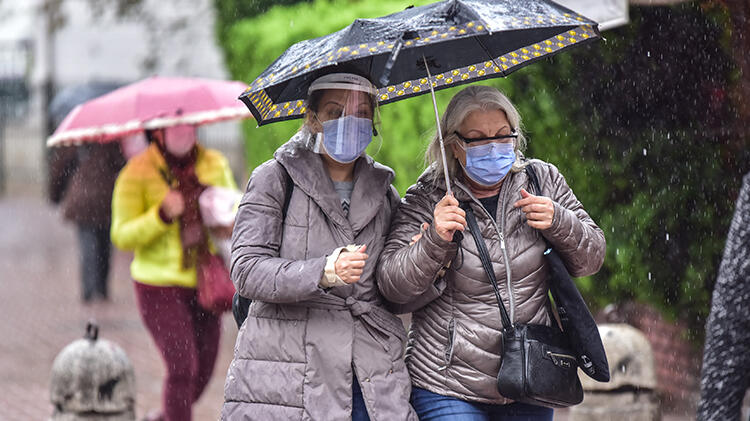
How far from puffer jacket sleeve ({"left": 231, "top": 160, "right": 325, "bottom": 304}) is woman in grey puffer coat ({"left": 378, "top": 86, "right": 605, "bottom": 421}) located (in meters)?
0.31

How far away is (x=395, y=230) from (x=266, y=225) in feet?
1.51

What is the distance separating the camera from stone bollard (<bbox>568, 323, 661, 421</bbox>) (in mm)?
5531

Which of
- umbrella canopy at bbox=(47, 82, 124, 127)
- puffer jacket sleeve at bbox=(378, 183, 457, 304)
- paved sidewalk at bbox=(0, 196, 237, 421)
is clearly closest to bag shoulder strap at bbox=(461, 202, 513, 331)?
puffer jacket sleeve at bbox=(378, 183, 457, 304)

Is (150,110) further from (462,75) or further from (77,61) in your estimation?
(77,61)

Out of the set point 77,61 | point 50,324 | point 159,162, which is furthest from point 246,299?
point 77,61

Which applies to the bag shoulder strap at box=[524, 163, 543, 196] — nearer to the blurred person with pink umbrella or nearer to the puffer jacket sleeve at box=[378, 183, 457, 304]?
the puffer jacket sleeve at box=[378, 183, 457, 304]

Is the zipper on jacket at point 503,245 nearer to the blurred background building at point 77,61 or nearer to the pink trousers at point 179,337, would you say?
the pink trousers at point 179,337

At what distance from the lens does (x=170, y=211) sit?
597 centimetres

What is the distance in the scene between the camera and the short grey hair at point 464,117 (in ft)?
12.8

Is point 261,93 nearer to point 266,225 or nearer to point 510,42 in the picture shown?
point 266,225

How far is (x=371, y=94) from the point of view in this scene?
392 centimetres

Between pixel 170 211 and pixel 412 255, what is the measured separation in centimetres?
256

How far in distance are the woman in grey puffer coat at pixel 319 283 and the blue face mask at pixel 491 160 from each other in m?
0.34

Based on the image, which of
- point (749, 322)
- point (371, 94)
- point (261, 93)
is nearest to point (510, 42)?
point (371, 94)
